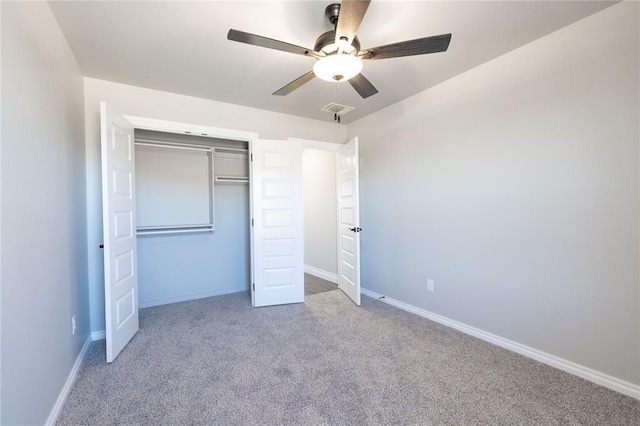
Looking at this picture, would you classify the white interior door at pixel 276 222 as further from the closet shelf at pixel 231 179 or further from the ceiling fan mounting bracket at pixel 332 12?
the ceiling fan mounting bracket at pixel 332 12

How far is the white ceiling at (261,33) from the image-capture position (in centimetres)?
186

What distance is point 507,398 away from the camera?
1.86 m

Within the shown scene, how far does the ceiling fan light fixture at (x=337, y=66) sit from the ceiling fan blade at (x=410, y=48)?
0.29 feet

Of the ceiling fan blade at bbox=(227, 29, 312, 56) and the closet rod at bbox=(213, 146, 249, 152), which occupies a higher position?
the ceiling fan blade at bbox=(227, 29, 312, 56)

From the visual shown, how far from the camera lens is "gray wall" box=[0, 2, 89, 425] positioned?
1.29 metres

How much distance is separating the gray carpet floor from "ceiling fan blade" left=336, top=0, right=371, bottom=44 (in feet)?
7.25

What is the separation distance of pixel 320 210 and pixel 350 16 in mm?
3813

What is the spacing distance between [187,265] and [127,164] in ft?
5.61

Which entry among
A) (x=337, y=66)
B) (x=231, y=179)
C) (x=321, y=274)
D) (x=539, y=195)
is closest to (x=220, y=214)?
(x=231, y=179)

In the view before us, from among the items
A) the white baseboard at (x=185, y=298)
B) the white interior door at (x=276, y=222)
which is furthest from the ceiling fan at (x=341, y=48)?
the white baseboard at (x=185, y=298)

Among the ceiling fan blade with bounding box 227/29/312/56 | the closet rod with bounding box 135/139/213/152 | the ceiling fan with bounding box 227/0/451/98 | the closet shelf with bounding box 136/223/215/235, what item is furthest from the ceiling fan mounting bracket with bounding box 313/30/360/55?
the closet shelf with bounding box 136/223/215/235

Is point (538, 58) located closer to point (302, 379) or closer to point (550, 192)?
point (550, 192)

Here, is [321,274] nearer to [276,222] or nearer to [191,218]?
[276,222]

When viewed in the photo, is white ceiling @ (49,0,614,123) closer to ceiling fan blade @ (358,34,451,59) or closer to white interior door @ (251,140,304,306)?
ceiling fan blade @ (358,34,451,59)
